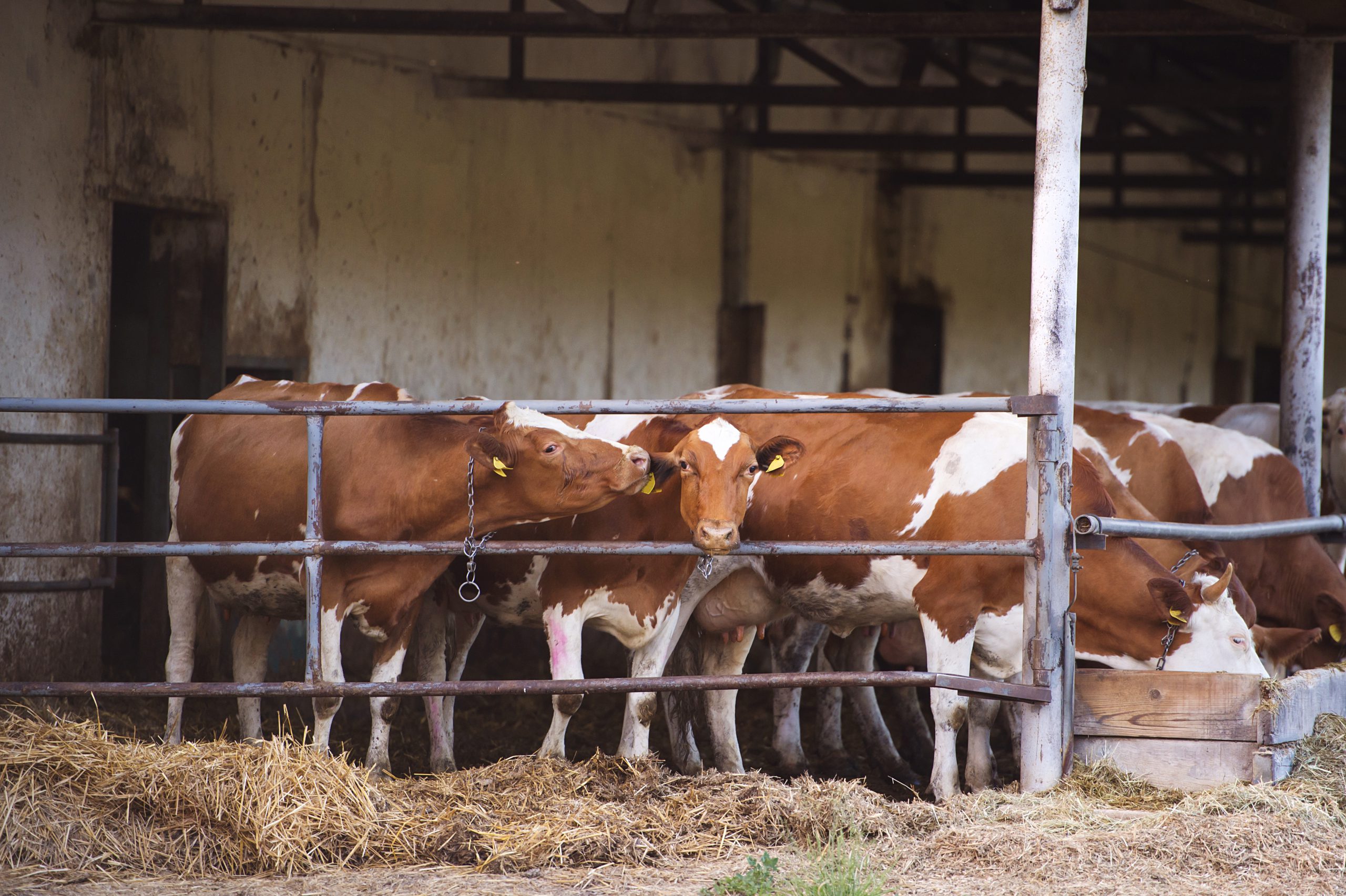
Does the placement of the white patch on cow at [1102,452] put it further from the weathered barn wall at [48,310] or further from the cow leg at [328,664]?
the weathered barn wall at [48,310]

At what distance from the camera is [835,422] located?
6.20m

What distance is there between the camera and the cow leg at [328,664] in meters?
5.43

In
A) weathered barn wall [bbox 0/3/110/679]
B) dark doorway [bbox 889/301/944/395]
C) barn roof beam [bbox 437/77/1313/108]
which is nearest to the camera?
weathered barn wall [bbox 0/3/110/679]

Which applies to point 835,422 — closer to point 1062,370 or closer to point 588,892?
point 1062,370

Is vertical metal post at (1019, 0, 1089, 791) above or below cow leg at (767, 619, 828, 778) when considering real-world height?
above

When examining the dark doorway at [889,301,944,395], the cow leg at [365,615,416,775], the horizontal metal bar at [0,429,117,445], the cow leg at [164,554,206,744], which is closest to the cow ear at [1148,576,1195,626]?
the cow leg at [365,615,416,775]

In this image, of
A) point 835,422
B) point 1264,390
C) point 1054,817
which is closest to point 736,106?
point 835,422

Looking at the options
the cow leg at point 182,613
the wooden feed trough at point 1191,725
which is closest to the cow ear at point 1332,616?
the wooden feed trough at point 1191,725

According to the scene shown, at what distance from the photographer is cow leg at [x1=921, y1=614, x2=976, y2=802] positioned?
17.5ft

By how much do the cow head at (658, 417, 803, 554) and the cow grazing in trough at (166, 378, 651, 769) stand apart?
0.17m

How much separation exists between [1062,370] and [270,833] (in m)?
3.00

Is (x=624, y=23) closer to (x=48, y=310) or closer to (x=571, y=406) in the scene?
(x=571, y=406)

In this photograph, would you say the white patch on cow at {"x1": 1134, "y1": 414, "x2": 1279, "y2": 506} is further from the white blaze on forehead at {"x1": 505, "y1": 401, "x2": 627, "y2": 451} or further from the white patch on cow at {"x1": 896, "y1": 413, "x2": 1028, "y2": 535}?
the white blaze on forehead at {"x1": 505, "y1": 401, "x2": 627, "y2": 451}

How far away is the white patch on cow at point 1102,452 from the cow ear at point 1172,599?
2129 mm
